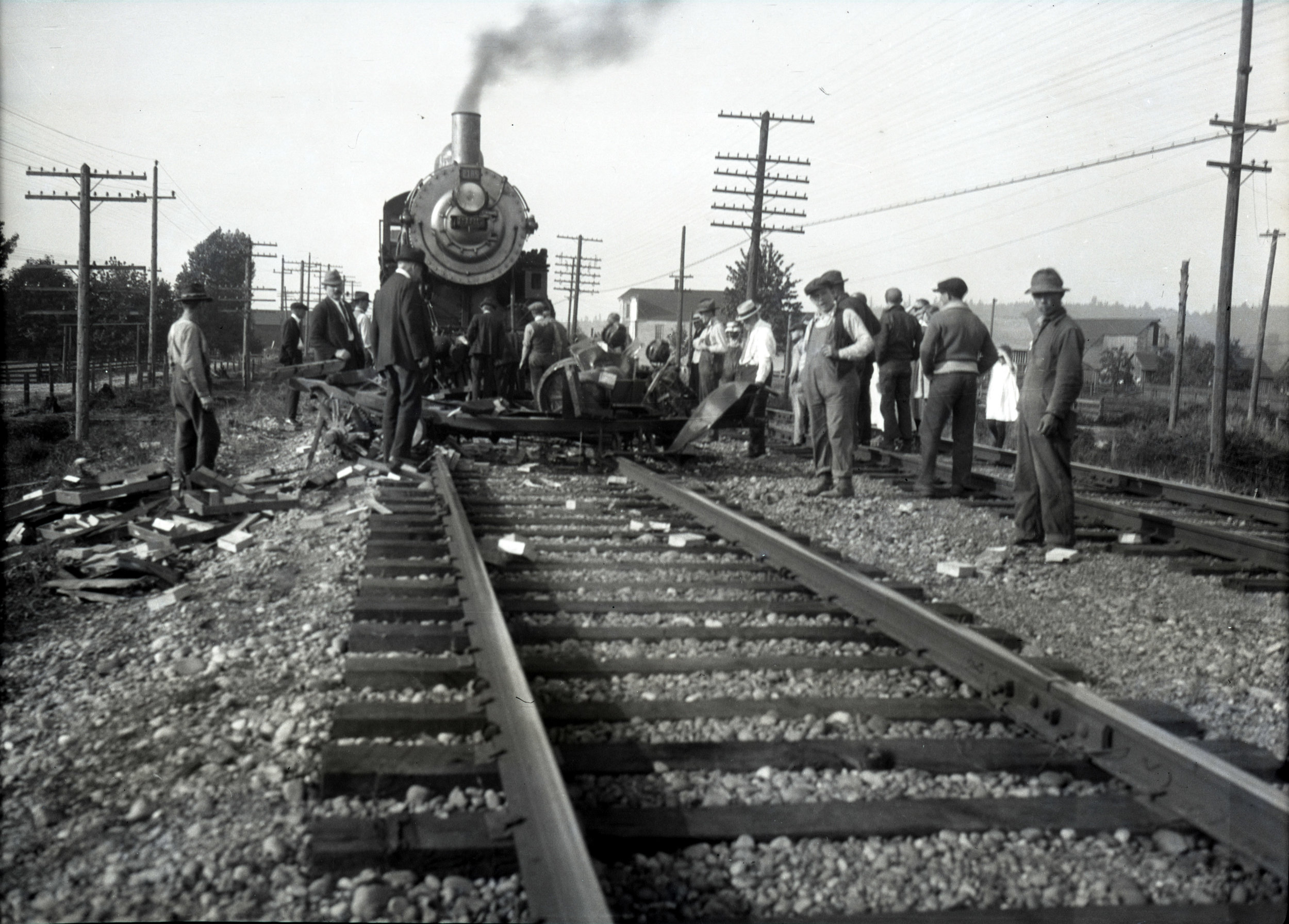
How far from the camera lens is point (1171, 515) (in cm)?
839

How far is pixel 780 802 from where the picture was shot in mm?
2848

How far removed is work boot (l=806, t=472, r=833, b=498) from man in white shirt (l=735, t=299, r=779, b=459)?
4.76 feet

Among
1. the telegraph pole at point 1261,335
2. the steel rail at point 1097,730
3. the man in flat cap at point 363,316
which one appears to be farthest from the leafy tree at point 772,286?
the steel rail at point 1097,730

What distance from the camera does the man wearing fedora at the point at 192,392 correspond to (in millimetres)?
9055

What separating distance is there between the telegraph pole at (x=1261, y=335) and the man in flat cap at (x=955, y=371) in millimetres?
17695

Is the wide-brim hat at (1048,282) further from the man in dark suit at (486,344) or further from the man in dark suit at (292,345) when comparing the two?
the man in dark suit at (292,345)

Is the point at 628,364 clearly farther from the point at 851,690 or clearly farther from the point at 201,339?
the point at 851,690

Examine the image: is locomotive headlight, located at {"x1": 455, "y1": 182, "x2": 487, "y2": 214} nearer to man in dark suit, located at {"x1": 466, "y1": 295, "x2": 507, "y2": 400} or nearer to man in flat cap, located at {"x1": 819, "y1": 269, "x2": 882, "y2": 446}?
man in dark suit, located at {"x1": 466, "y1": 295, "x2": 507, "y2": 400}

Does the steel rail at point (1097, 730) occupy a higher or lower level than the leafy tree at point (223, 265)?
lower

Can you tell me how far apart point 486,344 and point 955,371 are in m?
7.22

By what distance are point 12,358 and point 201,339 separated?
115 ft

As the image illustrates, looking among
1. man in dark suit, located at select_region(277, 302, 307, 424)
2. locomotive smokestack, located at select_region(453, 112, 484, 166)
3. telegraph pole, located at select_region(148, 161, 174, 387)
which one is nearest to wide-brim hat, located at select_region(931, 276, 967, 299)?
locomotive smokestack, located at select_region(453, 112, 484, 166)

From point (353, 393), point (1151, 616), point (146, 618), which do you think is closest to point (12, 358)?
point (353, 393)

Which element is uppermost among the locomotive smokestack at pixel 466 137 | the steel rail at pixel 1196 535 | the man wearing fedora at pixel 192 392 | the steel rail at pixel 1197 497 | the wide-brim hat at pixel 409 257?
the locomotive smokestack at pixel 466 137
